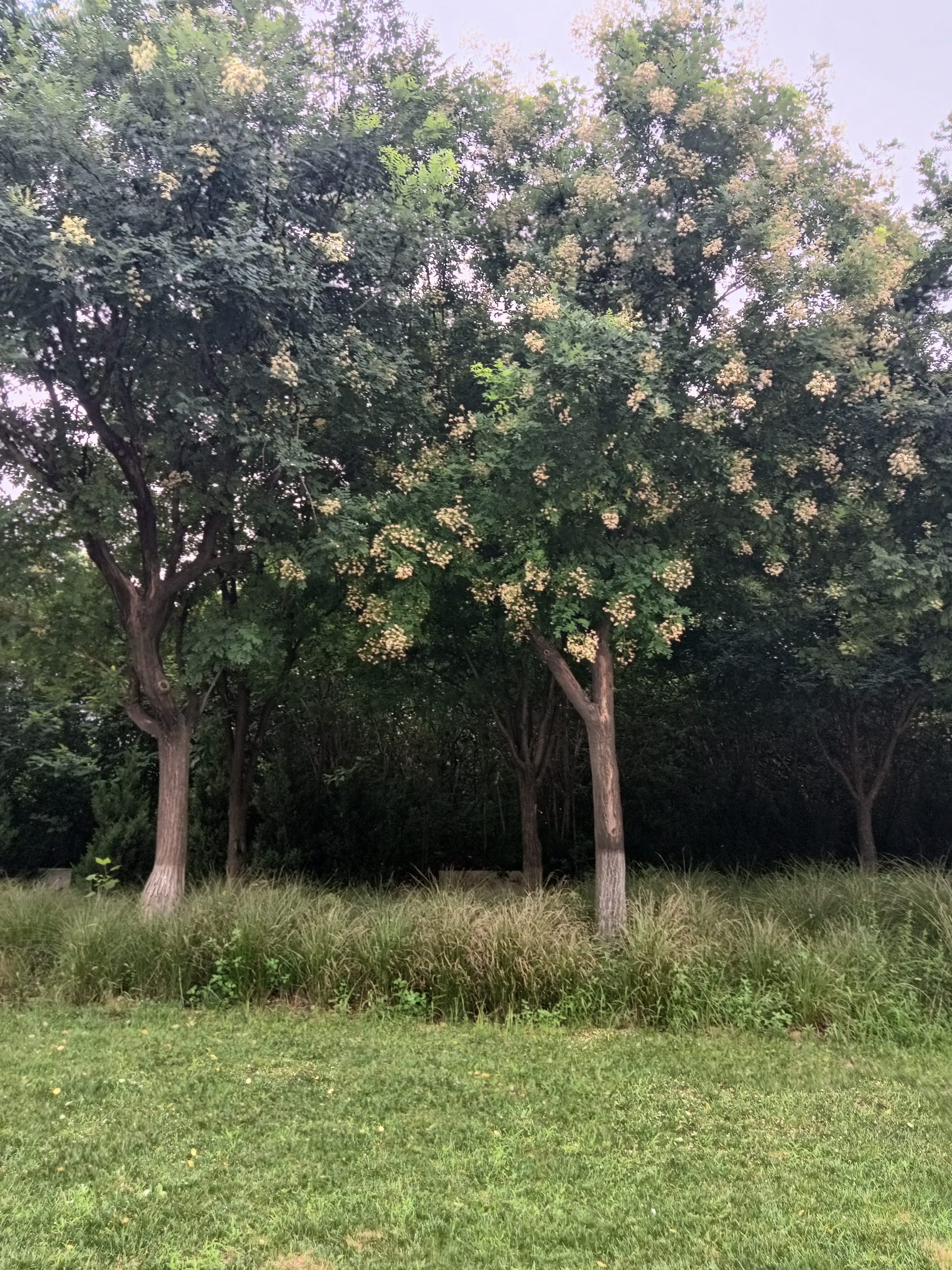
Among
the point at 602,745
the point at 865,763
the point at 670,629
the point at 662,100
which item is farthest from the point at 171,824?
the point at 865,763

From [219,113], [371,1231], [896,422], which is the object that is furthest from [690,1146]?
[219,113]

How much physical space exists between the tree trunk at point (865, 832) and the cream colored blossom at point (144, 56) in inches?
399

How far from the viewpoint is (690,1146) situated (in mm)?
3803

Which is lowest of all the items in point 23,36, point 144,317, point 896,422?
point 896,422

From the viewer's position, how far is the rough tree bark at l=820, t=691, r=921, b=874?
10.1 metres

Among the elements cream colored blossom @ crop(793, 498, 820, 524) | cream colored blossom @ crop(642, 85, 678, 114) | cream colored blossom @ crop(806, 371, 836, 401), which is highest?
cream colored blossom @ crop(642, 85, 678, 114)

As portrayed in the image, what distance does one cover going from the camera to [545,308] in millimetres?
5918

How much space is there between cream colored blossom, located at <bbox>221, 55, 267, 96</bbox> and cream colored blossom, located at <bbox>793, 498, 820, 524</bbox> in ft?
15.9

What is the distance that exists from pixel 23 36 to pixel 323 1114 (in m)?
7.20

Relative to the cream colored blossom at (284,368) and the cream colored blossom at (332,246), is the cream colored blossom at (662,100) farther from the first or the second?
the cream colored blossom at (284,368)

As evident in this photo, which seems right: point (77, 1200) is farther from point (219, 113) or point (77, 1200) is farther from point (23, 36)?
point (23, 36)

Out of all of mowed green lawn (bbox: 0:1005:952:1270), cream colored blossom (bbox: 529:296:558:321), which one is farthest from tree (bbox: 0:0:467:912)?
mowed green lawn (bbox: 0:1005:952:1270)

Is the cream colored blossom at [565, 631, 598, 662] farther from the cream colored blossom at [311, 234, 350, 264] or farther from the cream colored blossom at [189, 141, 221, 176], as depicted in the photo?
the cream colored blossom at [189, 141, 221, 176]

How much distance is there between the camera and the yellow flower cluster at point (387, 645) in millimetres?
6707
